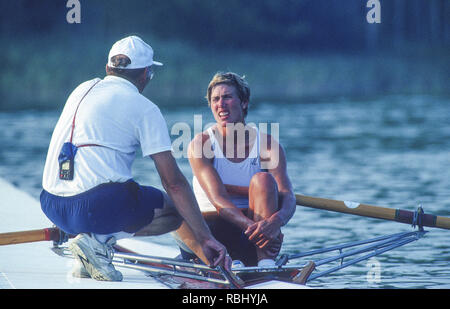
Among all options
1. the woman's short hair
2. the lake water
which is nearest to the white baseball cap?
the woman's short hair

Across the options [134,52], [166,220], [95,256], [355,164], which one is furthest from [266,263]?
[355,164]

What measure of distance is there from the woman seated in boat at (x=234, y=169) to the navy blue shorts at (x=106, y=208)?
71cm

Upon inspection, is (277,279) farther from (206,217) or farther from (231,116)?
(231,116)

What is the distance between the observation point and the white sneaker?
4.58m

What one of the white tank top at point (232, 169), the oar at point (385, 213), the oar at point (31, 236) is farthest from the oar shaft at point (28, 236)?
the oar at point (385, 213)

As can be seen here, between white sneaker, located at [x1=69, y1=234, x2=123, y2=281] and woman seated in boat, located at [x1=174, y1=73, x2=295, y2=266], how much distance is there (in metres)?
0.85

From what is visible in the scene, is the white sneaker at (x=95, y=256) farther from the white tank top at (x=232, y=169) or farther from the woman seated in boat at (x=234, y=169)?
the white tank top at (x=232, y=169)

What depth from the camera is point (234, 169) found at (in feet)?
18.4

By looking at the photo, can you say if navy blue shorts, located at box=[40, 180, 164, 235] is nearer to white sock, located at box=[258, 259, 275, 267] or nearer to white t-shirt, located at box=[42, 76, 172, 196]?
white t-shirt, located at box=[42, 76, 172, 196]

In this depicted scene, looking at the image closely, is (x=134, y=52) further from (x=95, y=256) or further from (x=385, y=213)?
(x=385, y=213)

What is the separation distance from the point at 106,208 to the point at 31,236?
109 cm

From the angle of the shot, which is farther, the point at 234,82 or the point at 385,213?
the point at 385,213
